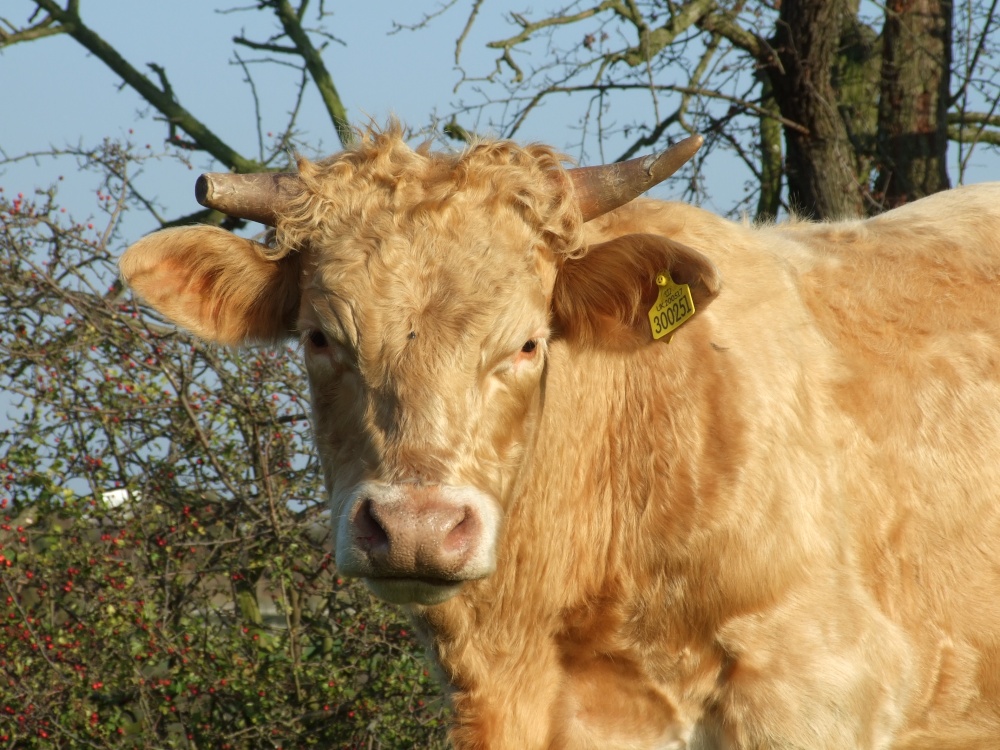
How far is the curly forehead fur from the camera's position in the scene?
144 inches

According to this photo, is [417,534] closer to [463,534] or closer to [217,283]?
[463,534]

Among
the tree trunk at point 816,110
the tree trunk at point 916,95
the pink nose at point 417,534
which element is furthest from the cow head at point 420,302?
the tree trunk at point 916,95

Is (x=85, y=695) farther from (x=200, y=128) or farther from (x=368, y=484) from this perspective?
(x=200, y=128)

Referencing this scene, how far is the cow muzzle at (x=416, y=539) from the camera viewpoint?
2.96 metres

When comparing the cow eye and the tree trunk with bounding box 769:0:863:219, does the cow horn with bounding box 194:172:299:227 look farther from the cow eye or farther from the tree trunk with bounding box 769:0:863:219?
the tree trunk with bounding box 769:0:863:219

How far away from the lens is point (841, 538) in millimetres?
3822

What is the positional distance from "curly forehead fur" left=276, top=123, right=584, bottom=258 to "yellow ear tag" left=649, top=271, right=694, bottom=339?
314 mm

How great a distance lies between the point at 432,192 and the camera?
3.66 metres

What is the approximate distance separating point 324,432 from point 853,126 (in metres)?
6.42

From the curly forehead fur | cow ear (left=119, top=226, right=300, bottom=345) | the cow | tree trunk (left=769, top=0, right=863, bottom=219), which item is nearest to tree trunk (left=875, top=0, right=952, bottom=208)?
tree trunk (left=769, top=0, right=863, bottom=219)

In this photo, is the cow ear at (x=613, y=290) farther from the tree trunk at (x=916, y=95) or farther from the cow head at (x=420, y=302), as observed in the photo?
the tree trunk at (x=916, y=95)

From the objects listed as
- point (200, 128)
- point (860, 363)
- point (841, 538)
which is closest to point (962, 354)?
point (860, 363)

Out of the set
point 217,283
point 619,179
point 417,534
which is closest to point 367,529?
point 417,534

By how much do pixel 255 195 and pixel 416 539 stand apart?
4.85 feet
